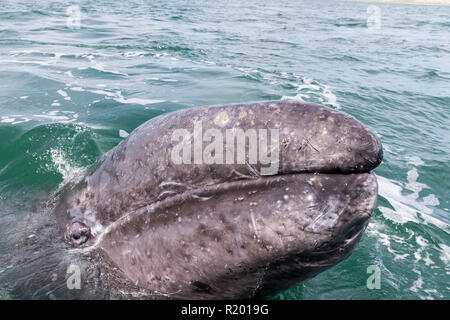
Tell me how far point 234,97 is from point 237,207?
8.65m

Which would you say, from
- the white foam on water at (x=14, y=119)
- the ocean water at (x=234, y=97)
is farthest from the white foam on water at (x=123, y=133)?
the white foam on water at (x=14, y=119)

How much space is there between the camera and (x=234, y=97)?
1166cm

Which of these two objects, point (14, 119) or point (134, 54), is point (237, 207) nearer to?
point (14, 119)

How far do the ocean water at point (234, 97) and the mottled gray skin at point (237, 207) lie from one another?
46.5 inches

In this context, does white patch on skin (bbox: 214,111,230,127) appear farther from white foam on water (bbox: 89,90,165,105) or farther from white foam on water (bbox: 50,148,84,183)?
white foam on water (bbox: 89,90,165,105)

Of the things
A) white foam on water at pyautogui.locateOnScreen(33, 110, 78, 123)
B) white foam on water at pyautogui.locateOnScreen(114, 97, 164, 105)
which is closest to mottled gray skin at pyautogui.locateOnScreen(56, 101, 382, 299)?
white foam on water at pyautogui.locateOnScreen(33, 110, 78, 123)

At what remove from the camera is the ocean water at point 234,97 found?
5473 millimetres

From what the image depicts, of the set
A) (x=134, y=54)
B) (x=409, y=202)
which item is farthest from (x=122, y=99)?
(x=409, y=202)

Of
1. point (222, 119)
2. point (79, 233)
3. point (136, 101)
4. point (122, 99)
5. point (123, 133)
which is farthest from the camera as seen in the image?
point (122, 99)

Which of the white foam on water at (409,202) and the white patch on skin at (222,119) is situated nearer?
the white patch on skin at (222,119)

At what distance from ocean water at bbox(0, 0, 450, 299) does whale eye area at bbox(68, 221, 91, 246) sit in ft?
1.73

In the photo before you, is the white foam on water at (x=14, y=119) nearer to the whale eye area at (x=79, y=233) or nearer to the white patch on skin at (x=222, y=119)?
Answer: the whale eye area at (x=79, y=233)

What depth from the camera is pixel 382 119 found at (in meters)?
11.7
